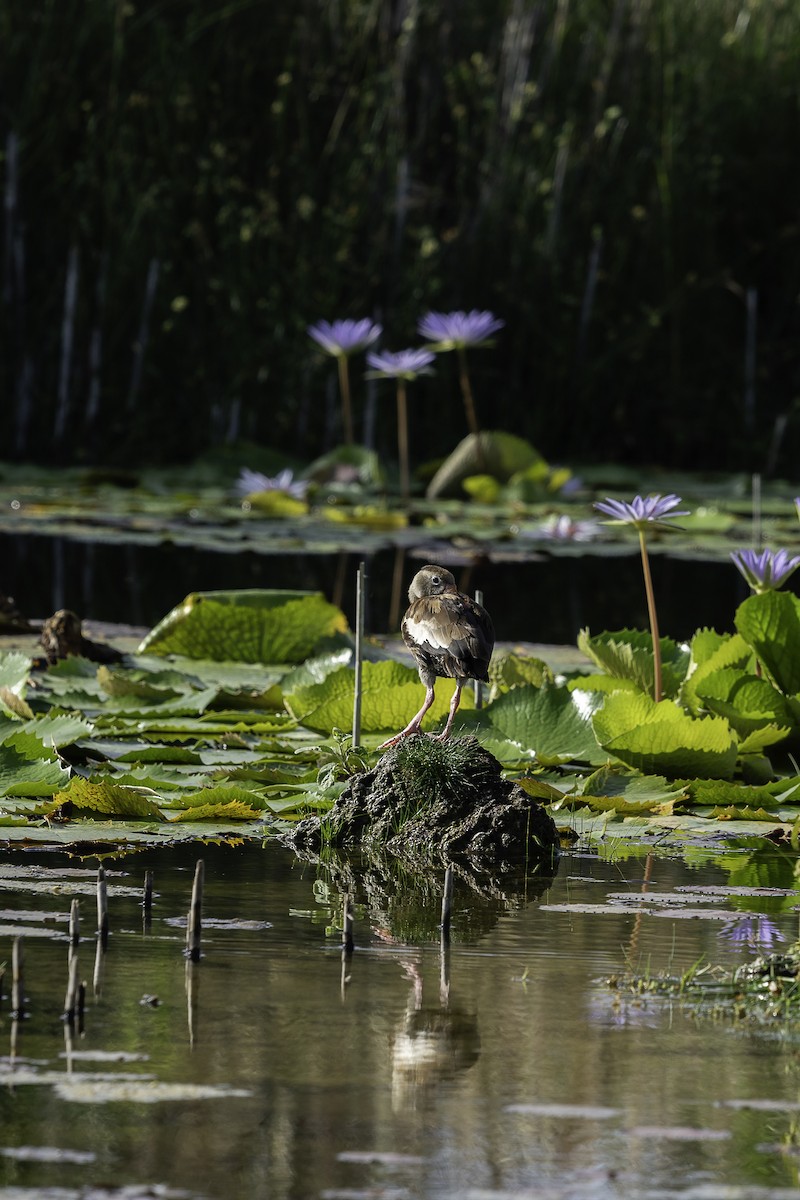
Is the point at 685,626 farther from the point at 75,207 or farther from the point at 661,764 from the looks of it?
the point at 75,207

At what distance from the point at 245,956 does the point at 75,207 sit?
30.7ft

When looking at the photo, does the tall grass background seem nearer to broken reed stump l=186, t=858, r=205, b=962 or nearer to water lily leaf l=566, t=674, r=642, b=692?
water lily leaf l=566, t=674, r=642, b=692

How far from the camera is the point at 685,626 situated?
278 inches

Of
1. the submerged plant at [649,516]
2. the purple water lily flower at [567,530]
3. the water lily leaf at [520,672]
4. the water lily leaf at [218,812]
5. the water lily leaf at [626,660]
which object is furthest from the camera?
the purple water lily flower at [567,530]

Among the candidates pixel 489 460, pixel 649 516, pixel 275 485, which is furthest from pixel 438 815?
pixel 489 460

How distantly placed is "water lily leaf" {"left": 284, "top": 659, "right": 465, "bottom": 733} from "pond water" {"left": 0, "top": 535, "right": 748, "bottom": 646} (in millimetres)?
1821

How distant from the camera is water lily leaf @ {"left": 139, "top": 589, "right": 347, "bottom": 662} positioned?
5594 mm

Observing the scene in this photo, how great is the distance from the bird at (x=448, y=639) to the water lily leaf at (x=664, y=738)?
467mm

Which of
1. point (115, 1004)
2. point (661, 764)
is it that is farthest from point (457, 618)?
point (115, 1004)

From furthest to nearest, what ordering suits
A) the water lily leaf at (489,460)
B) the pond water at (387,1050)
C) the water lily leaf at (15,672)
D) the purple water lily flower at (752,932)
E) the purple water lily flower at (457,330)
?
1. the water lily leaf at (489,460)
2. the purple water lily flower at (457,330)
3. the water lily leaf at (15,672)
4. the purple water lily flower at (752,932)
5. the pond water at (387,1050)

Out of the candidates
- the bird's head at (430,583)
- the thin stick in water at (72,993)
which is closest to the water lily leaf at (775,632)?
the bird's head at (430,583)

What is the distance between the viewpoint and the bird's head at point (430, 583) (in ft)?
13.5

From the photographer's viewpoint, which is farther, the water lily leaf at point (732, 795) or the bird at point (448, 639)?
the water lily leaf at point (732, 795)

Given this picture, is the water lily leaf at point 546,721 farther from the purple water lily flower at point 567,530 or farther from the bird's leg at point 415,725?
the purple water lily flower at point 567,530
